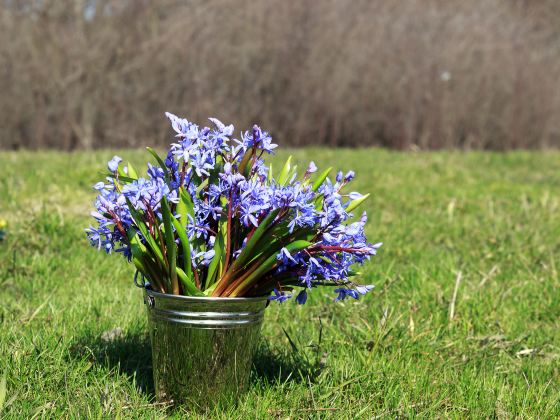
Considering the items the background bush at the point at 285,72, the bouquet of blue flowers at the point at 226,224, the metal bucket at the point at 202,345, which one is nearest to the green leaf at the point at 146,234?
the bouquet of blue flowers at the point at 226,224

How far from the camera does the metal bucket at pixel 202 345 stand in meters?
2.09

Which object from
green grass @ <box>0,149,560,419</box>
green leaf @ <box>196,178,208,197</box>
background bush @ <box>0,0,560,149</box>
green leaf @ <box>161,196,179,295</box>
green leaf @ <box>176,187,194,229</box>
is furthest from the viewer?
background bush @ <box>0,0,560,149</box>

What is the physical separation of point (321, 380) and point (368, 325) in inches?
21.3

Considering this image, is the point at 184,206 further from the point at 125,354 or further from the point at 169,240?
the point at 125,354

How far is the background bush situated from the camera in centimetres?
943

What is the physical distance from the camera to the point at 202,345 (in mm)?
2133

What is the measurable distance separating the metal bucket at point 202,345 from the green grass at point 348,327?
0.07 meters

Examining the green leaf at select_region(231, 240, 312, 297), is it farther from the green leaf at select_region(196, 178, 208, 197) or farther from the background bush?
the background bush

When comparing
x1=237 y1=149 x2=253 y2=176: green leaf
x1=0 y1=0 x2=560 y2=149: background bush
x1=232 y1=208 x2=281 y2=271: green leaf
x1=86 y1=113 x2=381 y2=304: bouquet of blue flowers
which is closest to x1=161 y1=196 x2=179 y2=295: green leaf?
x1=86 y1=113 x2=381 y2=304: bouquet of blue flowers

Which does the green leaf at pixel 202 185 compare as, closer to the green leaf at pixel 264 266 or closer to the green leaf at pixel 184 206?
the green leaf at pixel 184 206

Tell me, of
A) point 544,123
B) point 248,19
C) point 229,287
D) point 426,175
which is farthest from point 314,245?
point 544,123

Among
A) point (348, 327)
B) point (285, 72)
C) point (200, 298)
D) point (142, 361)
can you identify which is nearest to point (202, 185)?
point (200, 298)

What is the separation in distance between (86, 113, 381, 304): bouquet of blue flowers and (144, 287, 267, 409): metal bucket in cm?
6

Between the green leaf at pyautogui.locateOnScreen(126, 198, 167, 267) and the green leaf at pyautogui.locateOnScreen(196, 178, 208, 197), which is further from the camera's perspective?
the green leaf at pyautogui.locateOnScreen(196, 178, 208, 197)
